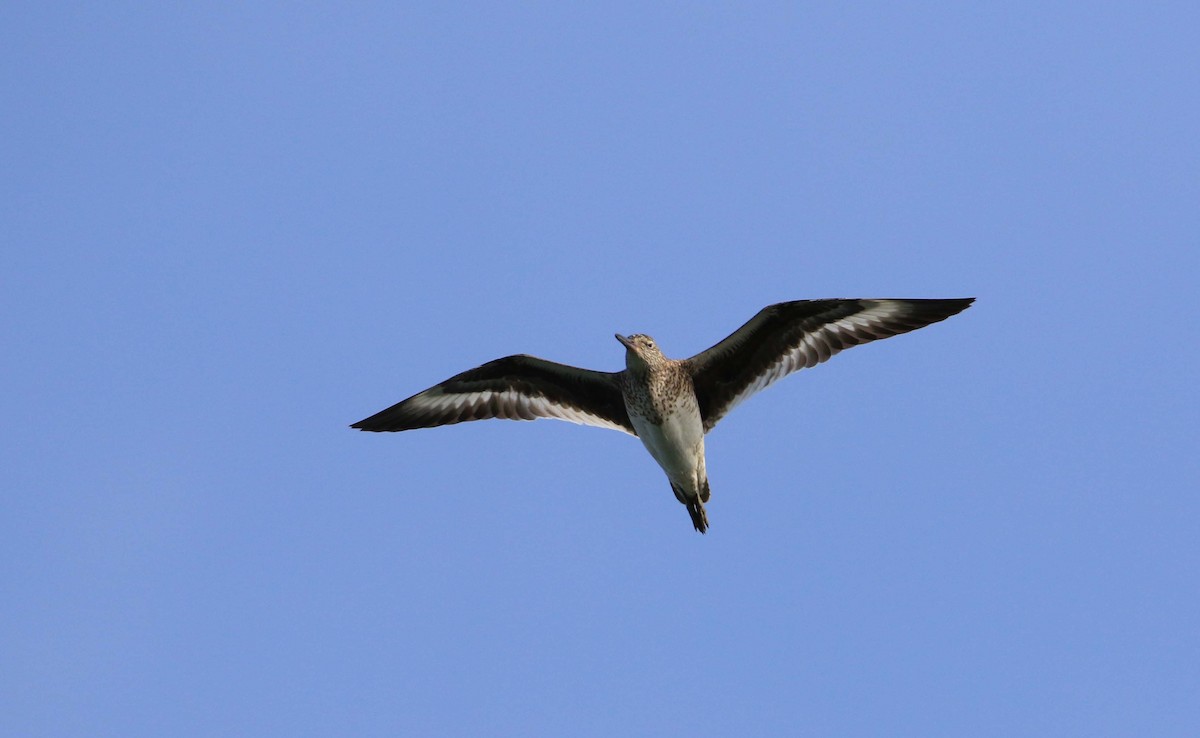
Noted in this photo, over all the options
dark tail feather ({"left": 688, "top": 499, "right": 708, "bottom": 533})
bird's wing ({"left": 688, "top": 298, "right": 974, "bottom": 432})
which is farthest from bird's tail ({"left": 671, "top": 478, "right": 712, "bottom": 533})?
bird's wing ({"left": 688, "top": 298, "right": 974, "bottom": 432})

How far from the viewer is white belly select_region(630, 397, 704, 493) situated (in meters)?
13.4

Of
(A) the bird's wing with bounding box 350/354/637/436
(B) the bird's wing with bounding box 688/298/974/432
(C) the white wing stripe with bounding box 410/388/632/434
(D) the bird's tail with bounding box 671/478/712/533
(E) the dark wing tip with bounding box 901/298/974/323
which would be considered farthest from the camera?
(C) the white wing stripe with bounding box 410/388/632/434

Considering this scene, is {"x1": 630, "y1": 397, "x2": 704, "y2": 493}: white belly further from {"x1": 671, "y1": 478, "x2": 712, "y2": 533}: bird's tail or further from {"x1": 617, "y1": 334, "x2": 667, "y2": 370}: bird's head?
{"x1": 617, "y1": 334, "x2": 667, "y2": 370}: bird's head

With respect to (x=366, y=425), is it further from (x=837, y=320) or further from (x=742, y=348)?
(x=837, y=320)

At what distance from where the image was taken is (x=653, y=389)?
13344 mm

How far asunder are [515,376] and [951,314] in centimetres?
508

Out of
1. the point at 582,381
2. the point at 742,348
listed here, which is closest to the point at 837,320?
the point at 742,348

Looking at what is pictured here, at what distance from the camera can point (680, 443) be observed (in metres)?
13.4

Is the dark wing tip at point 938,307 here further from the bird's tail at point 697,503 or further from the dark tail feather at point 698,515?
the dark tail feather at point 698,515

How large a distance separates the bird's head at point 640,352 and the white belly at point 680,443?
22.5 inches

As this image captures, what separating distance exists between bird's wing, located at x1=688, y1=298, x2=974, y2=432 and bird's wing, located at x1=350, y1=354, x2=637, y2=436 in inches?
43.5

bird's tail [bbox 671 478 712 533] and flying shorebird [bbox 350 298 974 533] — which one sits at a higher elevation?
flying shorebird [bbox 350 298 974 533]

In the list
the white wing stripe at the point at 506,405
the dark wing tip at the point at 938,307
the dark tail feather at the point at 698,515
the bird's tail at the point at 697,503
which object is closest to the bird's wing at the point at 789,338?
the dark wing tip at the point at 938,307

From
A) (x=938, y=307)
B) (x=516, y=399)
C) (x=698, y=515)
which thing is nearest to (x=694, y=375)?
(x=698, y=515)
